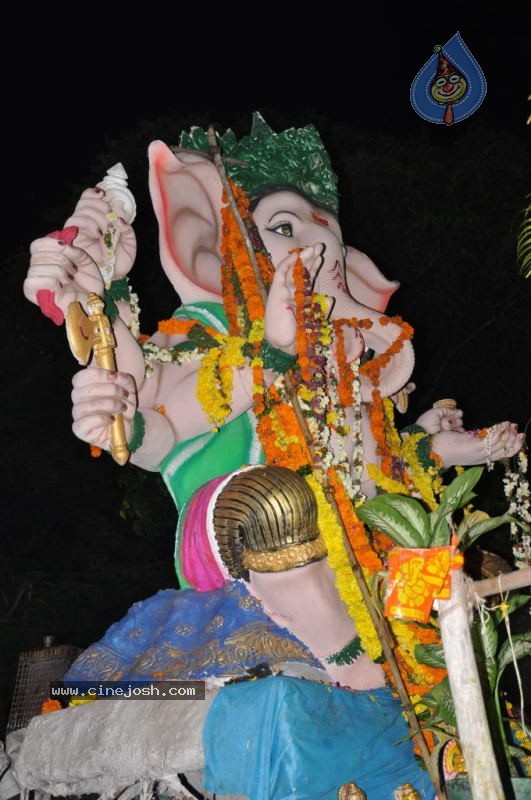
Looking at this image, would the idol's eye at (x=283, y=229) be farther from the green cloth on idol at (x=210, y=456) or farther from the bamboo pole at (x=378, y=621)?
the green cloth on idol at (x=210, y=456)

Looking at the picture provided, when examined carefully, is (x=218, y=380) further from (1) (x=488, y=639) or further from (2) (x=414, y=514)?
(1) (x=488, y=639)

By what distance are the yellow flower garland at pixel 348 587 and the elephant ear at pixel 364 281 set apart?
1.36 meters

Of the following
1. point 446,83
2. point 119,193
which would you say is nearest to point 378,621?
point 119,193

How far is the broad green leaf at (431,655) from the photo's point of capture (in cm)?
257

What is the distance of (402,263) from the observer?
8328mm

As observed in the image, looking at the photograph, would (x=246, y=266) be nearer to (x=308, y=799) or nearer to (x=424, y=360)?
(x=308, y=799)

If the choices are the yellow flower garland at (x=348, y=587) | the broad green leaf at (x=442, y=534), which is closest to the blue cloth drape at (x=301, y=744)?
the yellow flower garland at (x=348, y=587)

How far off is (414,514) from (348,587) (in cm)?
50

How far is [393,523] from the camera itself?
2.47m

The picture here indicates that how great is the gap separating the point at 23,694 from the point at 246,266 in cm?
340

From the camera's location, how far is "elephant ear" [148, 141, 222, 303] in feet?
11.7

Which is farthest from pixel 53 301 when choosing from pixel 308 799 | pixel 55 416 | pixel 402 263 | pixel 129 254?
pixel 55 416

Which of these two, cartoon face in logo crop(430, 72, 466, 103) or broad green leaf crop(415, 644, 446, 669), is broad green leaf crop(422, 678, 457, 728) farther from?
cartoon face in logo crop(430, 72, 466, 103)

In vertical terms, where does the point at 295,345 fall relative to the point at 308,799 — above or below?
above
